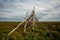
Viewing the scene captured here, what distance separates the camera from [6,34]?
3207mm

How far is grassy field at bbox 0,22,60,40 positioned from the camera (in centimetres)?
319

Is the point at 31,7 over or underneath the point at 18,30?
over

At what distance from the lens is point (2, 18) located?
10.6ft

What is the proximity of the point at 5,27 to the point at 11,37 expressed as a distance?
222mm

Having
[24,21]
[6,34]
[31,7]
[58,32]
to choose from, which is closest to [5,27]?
[6,34]

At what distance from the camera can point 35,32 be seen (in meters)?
3.31

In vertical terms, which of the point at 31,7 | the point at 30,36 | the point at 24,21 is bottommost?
the point at 30,36

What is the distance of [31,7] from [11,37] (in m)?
0.61

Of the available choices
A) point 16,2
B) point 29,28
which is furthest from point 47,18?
point 16,2

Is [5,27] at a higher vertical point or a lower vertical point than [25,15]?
lower

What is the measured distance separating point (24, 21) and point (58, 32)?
623mm

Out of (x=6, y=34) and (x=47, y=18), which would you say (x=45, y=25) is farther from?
(x=6, y=34)

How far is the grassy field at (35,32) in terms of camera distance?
3193mm

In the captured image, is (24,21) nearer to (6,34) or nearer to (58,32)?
(6,34)
